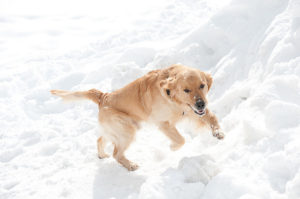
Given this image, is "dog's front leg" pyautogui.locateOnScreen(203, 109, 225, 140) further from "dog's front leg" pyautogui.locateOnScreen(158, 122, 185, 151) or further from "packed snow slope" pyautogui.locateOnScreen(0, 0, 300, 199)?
"dog's front leg" pyautogui.locateOnScreen(158, 122, 185, 151)

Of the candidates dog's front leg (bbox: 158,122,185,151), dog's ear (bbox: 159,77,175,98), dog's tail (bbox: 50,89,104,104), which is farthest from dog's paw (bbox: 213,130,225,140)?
dog's tail (bbox: 50,89,104,104)

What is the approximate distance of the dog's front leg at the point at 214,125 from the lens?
3288 mm

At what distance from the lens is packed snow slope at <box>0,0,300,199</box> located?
2516mm

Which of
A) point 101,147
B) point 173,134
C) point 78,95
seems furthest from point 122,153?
point 78,95

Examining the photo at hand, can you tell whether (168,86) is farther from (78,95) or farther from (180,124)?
(78,95)

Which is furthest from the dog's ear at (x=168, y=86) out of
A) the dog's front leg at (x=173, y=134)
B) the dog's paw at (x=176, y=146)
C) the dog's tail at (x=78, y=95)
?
the dog's tail at (x=78, y=95)

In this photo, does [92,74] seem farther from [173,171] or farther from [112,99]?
[173,171]

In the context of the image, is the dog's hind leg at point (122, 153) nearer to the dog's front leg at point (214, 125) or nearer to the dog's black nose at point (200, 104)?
the dog's front leg at point (214, 125)

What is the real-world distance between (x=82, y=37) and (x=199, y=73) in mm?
6374

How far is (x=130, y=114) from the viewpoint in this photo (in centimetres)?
389

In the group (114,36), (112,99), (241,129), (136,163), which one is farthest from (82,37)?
(241,129)

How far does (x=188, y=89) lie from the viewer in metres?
3.20

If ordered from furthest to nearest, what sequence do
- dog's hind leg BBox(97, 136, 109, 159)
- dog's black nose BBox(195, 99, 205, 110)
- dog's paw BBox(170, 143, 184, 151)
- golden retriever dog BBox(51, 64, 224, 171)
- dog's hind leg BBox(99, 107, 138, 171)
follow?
dog's hind leg BBox(97, 136, 109, 159) < dog's hind leg BBox(99, 107, 138, 171) < dog's paw BBox(170, 143, 184, 151) < golden retriever dog BBox(51, 64, 224, 171) < dog's black nose BBox(195, 99, 205, 110)

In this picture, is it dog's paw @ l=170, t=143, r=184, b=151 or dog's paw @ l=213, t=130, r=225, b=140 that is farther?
dog's paw @ l=170, t=143, r=184, b=151
